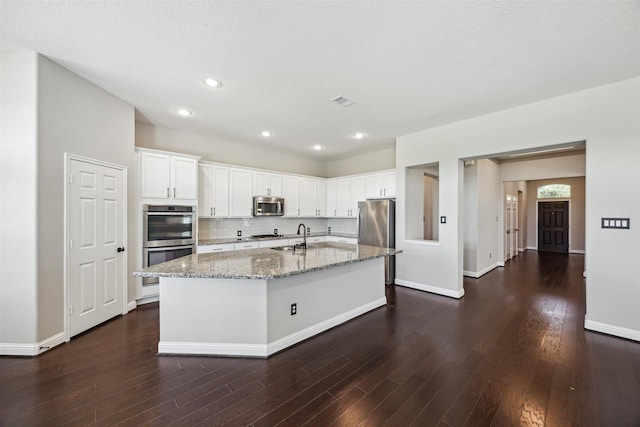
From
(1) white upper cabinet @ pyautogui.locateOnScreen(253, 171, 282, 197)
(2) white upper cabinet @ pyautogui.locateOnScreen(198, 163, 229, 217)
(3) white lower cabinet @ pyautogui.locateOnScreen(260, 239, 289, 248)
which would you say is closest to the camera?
(2) white upper cabinet @ pyautogui.locateOnScreen(198, 163, 229, 217)

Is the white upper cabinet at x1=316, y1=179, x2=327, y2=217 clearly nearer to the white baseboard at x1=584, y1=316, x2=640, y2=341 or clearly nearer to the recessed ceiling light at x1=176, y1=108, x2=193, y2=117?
the recessed ceiling light at x1=176, y1=108, x2=193, y2=117

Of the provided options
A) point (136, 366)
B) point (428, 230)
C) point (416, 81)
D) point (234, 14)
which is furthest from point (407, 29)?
point (428, 230)

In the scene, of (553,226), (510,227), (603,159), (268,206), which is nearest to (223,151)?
(268,206)

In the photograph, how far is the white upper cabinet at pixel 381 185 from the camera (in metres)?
5.20

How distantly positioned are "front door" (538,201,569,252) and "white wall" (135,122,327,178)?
8364 millimetres

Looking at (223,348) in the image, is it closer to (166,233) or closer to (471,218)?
(166,233)

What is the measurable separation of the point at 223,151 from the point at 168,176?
1.48 meters

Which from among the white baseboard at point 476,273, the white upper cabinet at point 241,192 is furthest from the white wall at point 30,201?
the white baseboard at point 476,273

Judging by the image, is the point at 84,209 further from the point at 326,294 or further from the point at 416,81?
the point at 416,81

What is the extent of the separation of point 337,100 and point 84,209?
325cm

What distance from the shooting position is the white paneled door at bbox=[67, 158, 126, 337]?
281cm

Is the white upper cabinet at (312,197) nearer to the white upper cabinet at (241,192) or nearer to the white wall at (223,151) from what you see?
the white wall at (223,151)

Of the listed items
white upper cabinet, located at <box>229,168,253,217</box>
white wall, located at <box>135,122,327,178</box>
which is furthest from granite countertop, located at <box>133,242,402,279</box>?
white wall, located at <box>135,122,327,178</box>

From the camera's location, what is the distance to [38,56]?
2455 millimetres
